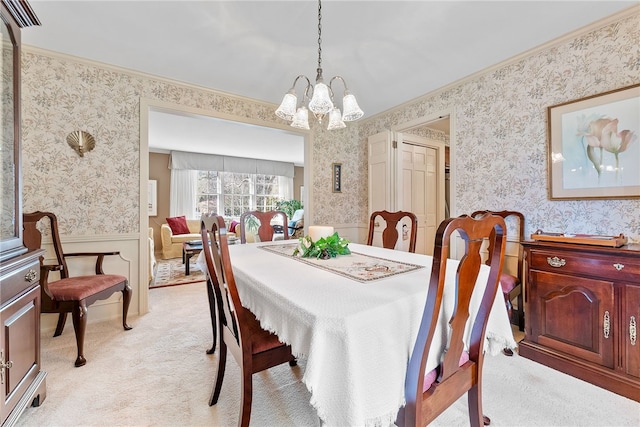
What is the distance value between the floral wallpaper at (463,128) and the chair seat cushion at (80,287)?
1.84 feet

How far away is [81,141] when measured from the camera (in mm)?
2436

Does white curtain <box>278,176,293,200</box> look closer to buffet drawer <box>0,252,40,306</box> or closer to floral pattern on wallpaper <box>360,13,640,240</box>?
floral pattern on wallpaper <box>360,13,640,240</box>

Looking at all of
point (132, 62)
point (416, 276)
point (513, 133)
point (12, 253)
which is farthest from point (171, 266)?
point (513, 133)

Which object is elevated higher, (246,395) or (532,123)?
(532,123)

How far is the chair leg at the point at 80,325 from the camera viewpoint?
6.01 feet

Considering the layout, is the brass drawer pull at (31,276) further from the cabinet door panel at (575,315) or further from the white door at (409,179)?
the white door at (409,179)

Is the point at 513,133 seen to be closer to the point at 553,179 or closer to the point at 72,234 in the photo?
the point at 553,179

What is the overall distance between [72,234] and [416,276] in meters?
2.91

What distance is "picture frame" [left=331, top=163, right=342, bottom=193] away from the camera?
3830 millimetres

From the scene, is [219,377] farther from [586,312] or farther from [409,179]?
[409,179]

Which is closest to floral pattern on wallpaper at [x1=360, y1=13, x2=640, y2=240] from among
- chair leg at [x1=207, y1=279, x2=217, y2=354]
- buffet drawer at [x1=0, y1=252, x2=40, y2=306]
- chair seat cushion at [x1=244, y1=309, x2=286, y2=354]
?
chair seat cushion at [x1=244, y1=309, x2=286, y2=354]

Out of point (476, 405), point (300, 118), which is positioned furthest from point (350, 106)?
point (476, 405)

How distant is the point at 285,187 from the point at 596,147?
705 centimetres

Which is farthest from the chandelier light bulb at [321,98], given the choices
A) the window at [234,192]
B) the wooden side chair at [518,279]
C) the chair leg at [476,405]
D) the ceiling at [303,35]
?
the window at [234,192]
